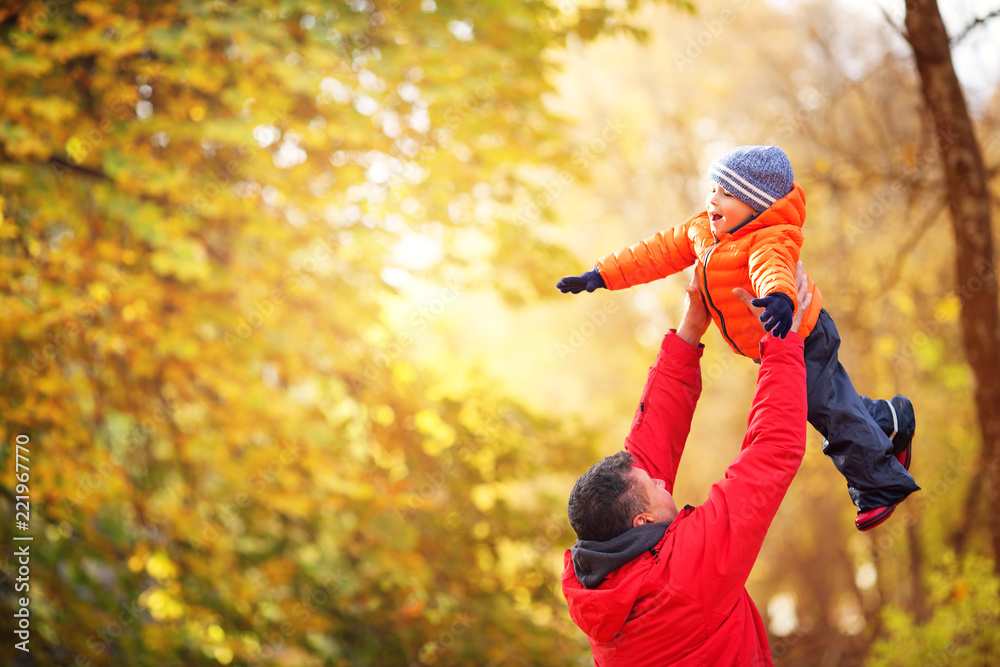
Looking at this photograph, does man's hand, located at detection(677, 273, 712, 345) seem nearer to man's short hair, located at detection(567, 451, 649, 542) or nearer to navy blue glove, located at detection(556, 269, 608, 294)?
navy blue glove, located at detection(556, 269, 608, 294)

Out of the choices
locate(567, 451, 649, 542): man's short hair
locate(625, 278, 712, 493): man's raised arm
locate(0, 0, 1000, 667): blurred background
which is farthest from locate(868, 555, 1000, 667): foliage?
locate(567, 451, 649, 542): man's short hair

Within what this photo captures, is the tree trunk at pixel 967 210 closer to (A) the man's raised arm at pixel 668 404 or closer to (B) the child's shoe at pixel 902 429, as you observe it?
(B) the child's shoe at pixel 902 429

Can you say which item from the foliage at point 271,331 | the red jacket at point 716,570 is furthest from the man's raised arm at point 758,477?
the foliage at point 271,331

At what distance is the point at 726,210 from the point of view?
1.66 m

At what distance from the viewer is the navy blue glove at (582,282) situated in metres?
1.81

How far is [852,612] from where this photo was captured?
1066 cm

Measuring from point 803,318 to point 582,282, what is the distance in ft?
1.80

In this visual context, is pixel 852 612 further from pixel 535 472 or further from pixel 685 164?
pixel 535 472

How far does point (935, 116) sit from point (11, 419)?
5.40 m

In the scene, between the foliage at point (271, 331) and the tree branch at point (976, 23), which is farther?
the foliage at point (271, 331)

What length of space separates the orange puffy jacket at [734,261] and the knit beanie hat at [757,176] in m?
0.03

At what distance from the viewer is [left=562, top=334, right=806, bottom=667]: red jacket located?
1.49 meters

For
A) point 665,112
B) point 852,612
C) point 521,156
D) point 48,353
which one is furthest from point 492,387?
point 852,612

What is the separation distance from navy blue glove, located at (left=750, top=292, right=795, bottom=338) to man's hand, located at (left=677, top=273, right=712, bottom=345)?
39cm
